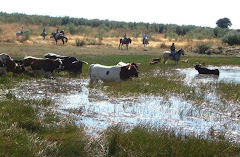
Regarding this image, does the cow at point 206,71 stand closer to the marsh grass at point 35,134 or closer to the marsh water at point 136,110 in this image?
the marsh water at point 136,110

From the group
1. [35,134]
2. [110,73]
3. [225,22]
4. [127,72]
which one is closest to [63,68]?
[110,73]

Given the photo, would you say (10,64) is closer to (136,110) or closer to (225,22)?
(136,110)

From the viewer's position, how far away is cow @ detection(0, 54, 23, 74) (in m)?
16.7

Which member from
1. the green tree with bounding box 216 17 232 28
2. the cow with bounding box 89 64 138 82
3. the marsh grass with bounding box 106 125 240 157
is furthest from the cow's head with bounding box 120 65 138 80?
the green tree with bounding box 216 17 232 28

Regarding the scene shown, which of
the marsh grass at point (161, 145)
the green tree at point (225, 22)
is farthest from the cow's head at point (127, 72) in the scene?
the green tree at point (225, 22)

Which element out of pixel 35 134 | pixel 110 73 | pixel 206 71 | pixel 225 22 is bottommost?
pixel 206 71

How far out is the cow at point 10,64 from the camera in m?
16.7

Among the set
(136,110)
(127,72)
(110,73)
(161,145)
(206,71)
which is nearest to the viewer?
(161,145)

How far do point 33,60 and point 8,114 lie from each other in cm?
864

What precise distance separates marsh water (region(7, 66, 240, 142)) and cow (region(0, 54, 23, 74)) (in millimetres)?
2036

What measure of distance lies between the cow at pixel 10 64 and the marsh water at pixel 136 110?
204cm

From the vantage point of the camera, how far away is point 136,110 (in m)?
11.5

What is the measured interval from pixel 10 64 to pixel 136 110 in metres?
7.99

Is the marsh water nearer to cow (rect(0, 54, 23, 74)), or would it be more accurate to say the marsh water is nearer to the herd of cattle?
the herd of cattle
